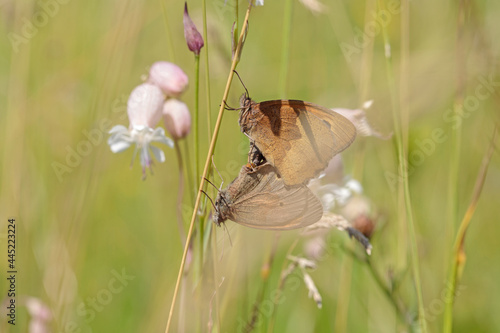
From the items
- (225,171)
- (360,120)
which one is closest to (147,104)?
(360,120)

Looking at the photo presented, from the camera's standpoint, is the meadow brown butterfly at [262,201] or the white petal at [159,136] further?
the white petal at [159,136]

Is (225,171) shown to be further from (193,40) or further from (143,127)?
(193,40)

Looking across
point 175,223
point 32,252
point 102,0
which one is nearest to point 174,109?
point 32,252

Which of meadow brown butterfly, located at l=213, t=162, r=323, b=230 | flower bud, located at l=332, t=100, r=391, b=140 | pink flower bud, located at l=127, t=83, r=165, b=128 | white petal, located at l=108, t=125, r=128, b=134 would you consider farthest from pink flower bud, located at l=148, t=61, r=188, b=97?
flower bud, located at l=332, t=100, r=391, b=140

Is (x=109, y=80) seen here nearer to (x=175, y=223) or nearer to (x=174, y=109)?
(x=174, y=109)

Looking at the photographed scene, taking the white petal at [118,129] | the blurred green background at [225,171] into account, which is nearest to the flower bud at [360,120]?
the blurred green background at [225,171]

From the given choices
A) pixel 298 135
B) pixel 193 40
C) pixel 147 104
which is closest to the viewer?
pixel 193 40

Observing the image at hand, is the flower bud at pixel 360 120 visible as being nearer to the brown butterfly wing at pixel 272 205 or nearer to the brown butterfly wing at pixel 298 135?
the brown butterfly wing at pixel 298 135

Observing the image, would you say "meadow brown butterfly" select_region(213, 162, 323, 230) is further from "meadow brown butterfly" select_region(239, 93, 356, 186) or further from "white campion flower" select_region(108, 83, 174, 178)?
"white campion flower" select_region(108, 83, 174, 178)
